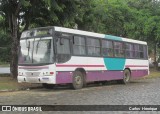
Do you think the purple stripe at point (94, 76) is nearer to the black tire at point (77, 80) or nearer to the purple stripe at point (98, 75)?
the purple stripe at point (98, 75)

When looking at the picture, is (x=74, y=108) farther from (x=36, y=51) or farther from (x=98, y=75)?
(x=98, y=75)

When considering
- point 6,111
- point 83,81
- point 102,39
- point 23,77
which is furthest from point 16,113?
point 102,39

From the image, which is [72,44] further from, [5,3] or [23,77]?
[5,3]

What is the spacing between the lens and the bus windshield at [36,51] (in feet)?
63.5

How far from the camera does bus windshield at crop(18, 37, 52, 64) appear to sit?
63.5 feet

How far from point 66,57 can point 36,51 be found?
160 centimetres

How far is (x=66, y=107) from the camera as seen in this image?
13422 millimetres

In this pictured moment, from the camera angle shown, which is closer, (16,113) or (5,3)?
(16,113)

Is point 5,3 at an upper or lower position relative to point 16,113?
upper

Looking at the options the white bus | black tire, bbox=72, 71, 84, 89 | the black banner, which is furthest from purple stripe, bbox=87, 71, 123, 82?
the black banner

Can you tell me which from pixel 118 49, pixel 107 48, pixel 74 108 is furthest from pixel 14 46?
pixel 74 108

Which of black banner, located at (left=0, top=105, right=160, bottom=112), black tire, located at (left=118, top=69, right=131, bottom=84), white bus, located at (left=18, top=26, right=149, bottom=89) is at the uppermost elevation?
white bus, located at (left=18, top=26, right=149, bottom=89)

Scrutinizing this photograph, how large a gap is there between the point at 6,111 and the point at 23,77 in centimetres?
794

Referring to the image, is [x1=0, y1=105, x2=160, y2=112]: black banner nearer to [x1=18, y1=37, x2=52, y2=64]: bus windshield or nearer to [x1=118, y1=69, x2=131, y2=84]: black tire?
[x1=18, y1=37, x2=52, y2=64]: bus windshield
